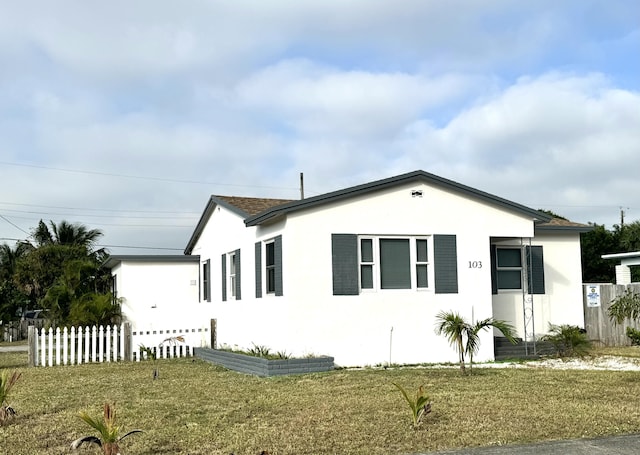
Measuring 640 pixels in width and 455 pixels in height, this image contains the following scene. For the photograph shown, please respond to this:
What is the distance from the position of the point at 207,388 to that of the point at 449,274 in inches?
247

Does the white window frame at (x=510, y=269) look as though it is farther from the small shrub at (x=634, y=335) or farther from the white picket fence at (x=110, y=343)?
the white picket fence at (x=110, y=343)

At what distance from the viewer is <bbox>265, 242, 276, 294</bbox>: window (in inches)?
653

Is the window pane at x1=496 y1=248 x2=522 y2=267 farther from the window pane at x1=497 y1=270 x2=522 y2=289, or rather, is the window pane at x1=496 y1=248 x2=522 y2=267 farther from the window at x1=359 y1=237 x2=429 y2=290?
the window at x1=359 y1=237 x2=429 y2=290

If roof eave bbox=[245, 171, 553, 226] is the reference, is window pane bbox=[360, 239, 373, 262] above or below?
below

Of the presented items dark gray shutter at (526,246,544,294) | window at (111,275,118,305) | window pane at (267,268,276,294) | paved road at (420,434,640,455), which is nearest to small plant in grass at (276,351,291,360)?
window pane at (267,268,276,294)

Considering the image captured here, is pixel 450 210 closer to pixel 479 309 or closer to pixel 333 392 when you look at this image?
pixel 479 309

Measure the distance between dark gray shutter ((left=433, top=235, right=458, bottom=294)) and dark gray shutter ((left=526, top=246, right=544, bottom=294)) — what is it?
2.98m

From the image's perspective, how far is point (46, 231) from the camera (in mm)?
39344

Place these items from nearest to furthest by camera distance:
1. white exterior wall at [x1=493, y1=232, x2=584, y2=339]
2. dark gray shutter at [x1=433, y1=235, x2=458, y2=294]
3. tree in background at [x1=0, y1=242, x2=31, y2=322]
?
dark gray shutter at [x1=433, y1=235, x2=458, y2=294] < white exterior wall at [x1=493, y1=232, x2=584, y2=339] < tree in background at [x1=0, y1=242, x2=31, y2=322]

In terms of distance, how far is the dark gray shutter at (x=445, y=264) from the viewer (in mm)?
16125

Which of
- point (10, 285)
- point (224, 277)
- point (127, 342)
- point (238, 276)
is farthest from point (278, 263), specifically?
point (10, 285)

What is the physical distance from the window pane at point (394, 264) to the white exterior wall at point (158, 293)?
8595 mm

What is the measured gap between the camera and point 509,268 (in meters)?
18.2

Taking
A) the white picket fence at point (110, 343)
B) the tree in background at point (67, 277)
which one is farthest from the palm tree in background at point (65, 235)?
the white picket fence at point (110, 343)
